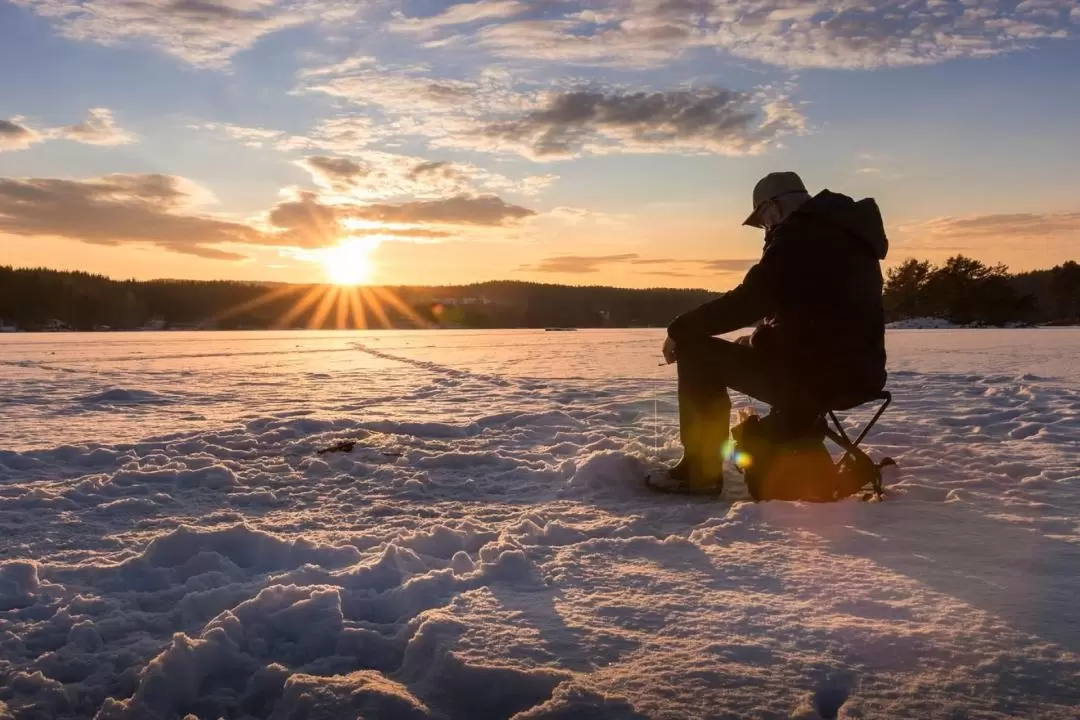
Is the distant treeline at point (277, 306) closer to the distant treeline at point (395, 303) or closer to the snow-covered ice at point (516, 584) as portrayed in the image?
the distant treeline at point (395, 303)

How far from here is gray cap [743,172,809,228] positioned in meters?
3.27

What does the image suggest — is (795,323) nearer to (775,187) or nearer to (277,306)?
(775,187)

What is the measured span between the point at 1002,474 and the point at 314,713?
150 inches

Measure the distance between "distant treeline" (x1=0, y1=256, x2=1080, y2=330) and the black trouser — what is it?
52995 millimetres

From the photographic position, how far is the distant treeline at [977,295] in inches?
1832

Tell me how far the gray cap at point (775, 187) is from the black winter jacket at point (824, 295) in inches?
8.4

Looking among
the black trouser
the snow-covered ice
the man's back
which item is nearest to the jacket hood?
the man's back

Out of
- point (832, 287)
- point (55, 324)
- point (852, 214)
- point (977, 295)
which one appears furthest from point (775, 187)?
→ point (55, 324)

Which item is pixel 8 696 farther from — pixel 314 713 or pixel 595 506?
pixel 595 506

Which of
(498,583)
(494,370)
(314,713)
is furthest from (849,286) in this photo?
(494,370)

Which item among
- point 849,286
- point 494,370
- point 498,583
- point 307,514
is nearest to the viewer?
point 498,583

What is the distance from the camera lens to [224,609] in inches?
84.1

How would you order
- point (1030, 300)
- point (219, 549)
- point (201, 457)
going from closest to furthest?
point (219, 549), point (201, 457), point (1030, 300)

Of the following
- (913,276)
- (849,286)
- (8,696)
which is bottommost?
(8,696)
